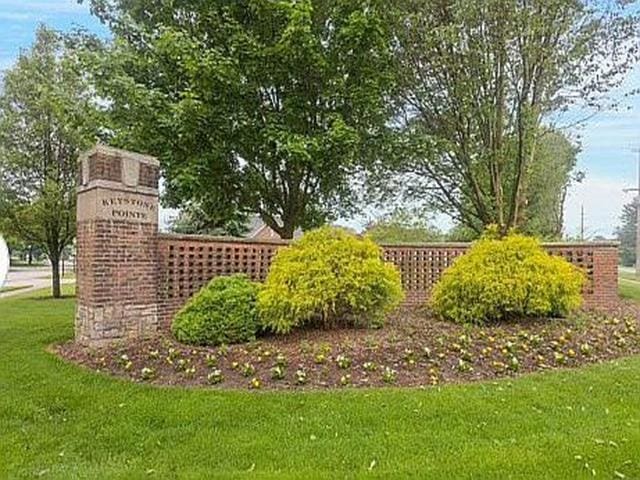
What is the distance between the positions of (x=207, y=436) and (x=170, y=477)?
625mm

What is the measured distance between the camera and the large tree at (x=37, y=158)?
16.1 metres

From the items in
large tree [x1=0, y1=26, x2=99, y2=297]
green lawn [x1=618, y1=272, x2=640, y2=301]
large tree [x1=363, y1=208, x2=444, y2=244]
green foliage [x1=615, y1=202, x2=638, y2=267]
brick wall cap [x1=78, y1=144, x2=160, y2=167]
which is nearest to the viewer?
brick wall cap [x1=78, y1=144, x2=160, y2=167]

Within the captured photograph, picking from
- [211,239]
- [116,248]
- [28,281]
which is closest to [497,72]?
[211,239]

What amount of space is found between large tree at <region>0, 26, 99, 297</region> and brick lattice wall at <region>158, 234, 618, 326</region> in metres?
9.54

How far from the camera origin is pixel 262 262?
8711mm

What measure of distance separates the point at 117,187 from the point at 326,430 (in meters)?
4.17

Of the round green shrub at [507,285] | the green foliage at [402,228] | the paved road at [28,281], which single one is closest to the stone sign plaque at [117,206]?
the round green shrub at [507,285]

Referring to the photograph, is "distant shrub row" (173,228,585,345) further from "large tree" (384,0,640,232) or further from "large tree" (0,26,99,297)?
"large tree" (0,26,99,297)

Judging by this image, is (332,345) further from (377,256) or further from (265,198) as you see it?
(265,198)

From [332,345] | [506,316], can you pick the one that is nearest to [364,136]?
[506,316]

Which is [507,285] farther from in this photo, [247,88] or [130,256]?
[247,88]

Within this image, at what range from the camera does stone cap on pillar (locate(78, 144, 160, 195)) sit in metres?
6.81

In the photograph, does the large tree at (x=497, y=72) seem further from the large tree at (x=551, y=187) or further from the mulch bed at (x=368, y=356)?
the mulch bed at (x=368, y=356)

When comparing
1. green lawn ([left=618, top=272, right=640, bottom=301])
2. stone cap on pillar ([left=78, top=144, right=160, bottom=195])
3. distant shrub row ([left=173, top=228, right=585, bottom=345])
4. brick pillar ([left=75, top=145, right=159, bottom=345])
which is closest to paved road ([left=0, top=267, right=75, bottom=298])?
brick pillar ([left=75, top=145, right=159, bottom=345])
